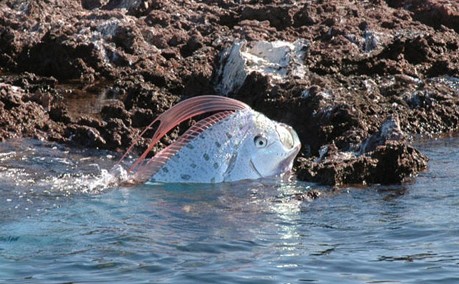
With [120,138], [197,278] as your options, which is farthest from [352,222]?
[120,138]

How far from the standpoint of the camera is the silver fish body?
9.81 m

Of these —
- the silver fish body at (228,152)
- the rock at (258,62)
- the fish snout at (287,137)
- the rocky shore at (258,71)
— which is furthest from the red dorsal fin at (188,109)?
the rock at (258,62)

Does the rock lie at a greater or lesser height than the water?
greater

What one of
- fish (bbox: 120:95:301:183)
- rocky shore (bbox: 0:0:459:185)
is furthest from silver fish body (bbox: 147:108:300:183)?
rocky shore (bbox: 0:0:459:185)

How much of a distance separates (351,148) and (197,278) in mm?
4161

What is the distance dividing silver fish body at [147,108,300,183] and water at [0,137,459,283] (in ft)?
0.60

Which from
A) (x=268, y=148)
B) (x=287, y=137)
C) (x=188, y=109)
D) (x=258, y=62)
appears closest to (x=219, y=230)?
(x=268, y=148)

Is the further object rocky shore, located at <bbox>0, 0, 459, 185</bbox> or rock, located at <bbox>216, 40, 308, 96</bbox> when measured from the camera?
rock, located at <bbox>216, 40, 308, 96</bbox>

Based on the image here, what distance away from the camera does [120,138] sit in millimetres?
11305

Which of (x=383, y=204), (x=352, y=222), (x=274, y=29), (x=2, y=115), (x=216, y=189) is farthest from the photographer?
(x=274, y=29)

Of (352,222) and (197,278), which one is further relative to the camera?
(352,222)

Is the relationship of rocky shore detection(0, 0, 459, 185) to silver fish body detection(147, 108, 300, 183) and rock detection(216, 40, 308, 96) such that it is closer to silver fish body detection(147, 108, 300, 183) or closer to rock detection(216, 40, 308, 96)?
rock detection(216, 40, 308, 96)

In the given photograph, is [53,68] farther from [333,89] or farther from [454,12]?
[454,12]

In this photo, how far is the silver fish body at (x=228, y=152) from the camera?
9.81 metres
